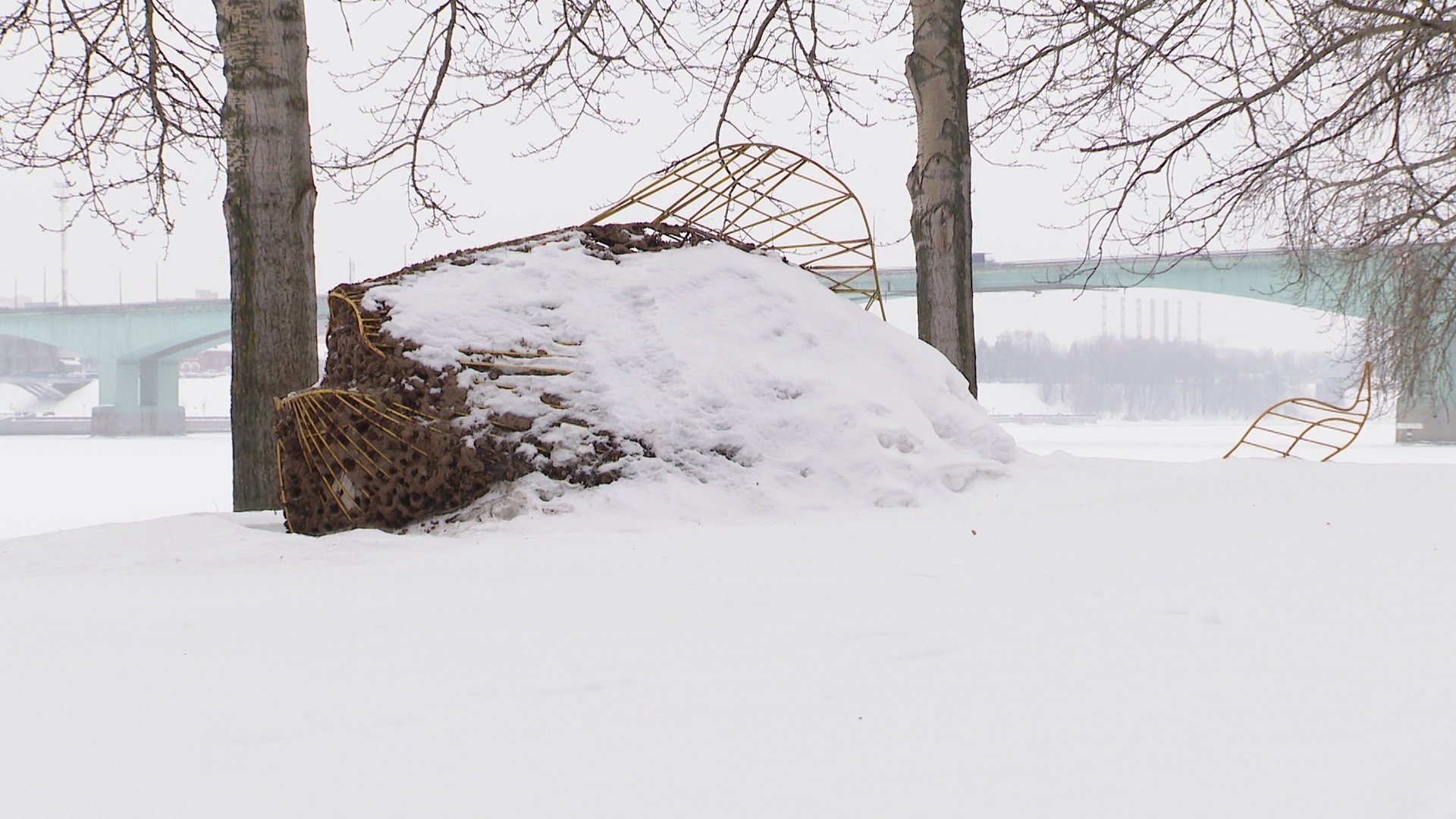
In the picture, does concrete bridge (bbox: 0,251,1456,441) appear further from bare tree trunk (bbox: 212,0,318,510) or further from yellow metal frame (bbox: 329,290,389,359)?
yellow metal frame (bbox: 329,290,389,359)

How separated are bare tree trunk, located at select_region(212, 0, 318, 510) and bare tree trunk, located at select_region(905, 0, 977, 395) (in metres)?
3.61

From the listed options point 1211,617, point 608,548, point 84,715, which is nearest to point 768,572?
point 608,548

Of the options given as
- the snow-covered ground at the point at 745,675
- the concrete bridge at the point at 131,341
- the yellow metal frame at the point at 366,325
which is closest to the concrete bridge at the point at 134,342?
the concrete bridge at the point at 131,341

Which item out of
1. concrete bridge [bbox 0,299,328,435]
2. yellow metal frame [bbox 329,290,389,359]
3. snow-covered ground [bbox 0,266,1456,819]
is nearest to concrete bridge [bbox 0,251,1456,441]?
concrete bridge [bbox 0,299,328,435]

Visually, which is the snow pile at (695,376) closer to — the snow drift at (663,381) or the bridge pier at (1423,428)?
the snow drift at (663,381)

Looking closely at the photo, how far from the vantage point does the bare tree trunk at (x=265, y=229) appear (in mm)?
5125

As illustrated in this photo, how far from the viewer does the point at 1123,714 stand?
5.63ft

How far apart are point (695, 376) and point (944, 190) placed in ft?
9.54

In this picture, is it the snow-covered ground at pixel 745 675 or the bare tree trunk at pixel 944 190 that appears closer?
the snow-covered ground at pixel 745 675

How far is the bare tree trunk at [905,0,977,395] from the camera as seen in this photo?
6445mm

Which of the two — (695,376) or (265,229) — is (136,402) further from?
(695,376)

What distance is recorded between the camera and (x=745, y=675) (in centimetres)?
191

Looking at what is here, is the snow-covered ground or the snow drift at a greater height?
the snow drift

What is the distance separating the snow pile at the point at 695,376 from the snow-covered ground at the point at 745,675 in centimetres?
58
